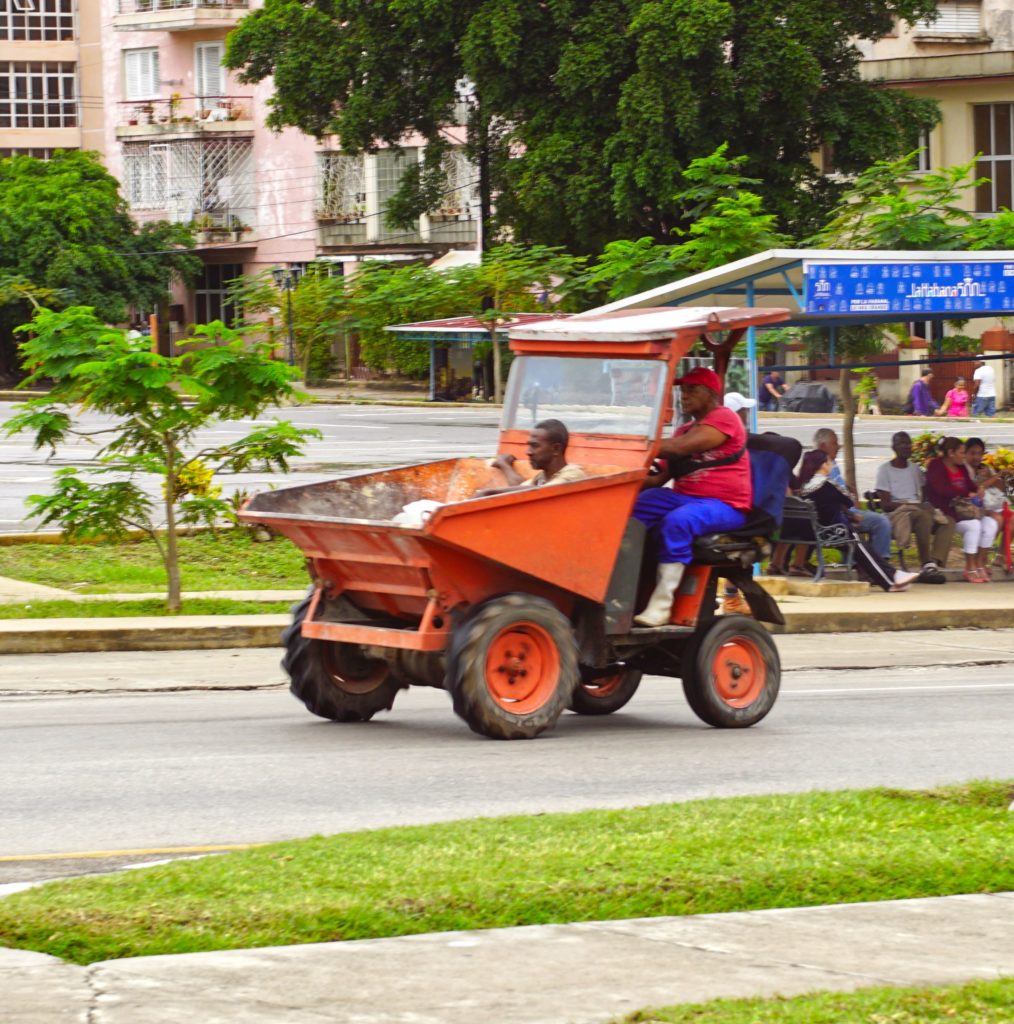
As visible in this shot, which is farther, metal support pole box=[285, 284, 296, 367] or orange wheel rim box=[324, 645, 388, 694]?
metal support pole box=[285, 284, 296, 367]

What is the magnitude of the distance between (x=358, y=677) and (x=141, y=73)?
6605cm

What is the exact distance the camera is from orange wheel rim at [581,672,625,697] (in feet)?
36.9

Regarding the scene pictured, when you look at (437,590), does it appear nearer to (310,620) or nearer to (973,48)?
(310,620)

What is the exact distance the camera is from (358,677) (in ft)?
35.5

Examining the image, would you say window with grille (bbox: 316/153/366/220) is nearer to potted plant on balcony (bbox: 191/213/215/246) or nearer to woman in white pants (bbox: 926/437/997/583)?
potted plant on balcony (bbox: 191/213/215/246)

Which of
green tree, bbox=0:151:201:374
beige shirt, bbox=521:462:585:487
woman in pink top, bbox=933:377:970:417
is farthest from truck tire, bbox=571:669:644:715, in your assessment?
green tree, bbox=0:151:201:374

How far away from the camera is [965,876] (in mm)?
6418

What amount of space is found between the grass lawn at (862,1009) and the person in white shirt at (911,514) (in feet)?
47.4

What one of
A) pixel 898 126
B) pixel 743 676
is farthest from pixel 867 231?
pixel 898 126

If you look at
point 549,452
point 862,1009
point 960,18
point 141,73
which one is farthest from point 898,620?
point 141,73

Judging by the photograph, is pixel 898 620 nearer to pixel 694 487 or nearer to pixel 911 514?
pixel 911 514

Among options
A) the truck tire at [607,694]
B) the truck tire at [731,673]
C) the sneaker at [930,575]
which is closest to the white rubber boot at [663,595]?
the truck tire at [731,673]

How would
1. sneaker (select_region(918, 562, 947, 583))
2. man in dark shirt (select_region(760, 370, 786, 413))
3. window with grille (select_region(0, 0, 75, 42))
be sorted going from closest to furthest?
sneaker (select_region(918, 562, 947, 583)) → man in dark shirt (select_region(760, 370, 786, 413)) → window with grille (select_region(0, 0, 75, 42))

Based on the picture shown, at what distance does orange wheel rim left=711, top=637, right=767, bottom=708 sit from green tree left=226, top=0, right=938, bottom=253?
1217 inches
